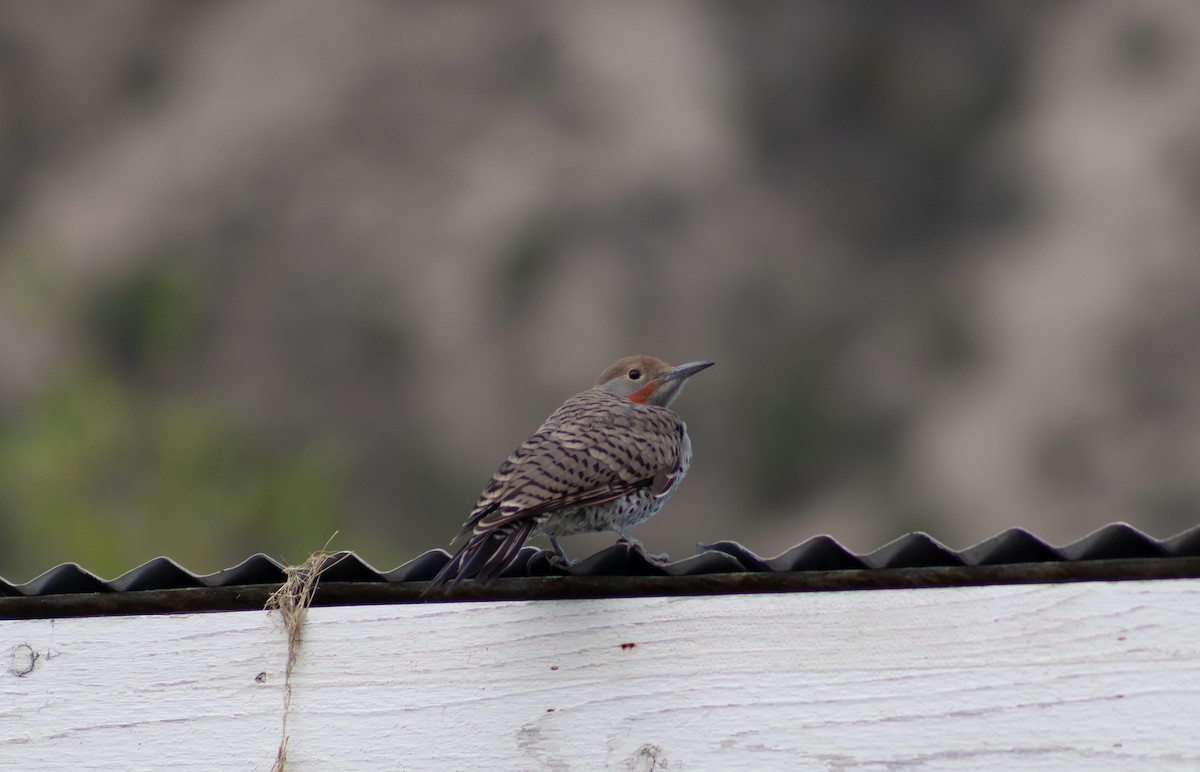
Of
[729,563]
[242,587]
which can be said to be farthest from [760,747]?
[242,587]

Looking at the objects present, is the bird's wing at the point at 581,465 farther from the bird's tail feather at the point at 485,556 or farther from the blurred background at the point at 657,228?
the blurred background at the point at 657,228

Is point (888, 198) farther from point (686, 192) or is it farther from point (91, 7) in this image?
point (91, 7)

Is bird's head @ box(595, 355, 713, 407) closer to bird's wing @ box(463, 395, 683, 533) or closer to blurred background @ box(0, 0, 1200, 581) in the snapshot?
bird's wing @ box(463, 395, 683, 533)

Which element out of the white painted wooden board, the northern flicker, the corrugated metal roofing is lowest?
the white painted wooden board

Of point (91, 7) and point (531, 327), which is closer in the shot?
point (531, 327)

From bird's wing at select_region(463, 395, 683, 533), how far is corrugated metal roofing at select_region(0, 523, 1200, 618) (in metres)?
0.11

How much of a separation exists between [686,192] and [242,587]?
16.4 m

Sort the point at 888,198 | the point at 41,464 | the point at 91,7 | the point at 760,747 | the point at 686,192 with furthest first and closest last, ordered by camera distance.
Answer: the point at 91,7
the point at 888,198
the point at 686,192
the point at 41,464
the point at 760,747

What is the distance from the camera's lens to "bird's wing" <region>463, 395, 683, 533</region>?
8.36 feet

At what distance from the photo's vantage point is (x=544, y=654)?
2.25 meters

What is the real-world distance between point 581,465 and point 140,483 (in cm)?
743

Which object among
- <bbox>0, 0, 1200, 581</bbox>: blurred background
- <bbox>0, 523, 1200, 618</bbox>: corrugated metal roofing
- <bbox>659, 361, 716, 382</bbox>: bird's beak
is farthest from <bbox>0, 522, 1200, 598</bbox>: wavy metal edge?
<bbox>0, 0, 1200, 581</bbox>: blurred background

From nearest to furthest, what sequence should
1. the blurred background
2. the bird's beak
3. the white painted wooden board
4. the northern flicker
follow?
the white painted wooden board < the northern flicker < the bird's beak < the blurred background

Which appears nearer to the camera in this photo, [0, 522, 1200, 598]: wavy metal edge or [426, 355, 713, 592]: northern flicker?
[0, 522, 1200, 598]: wavy metal edge
